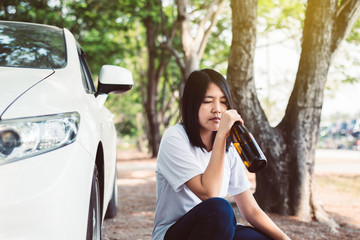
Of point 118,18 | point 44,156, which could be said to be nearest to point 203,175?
point 44,156

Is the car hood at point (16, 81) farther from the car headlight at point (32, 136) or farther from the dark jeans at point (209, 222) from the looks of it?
the dark jeans at point (209, 222)

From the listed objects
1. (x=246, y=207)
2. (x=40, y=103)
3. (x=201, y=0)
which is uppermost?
(x=201, y=0)

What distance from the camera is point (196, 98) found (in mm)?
2502

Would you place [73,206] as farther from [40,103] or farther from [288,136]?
[288,136]

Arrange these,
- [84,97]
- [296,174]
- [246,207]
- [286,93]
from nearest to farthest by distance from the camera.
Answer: [84,97] < [246,207] < [296,174] < [286,93]

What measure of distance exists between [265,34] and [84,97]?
43.7 ft

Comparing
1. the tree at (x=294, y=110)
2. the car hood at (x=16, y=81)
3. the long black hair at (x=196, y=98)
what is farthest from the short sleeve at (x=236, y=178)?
the tree at (x=294, y=110)

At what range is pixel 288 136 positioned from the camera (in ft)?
18.3

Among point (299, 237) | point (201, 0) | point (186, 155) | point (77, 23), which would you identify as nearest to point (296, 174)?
point (299, 237)

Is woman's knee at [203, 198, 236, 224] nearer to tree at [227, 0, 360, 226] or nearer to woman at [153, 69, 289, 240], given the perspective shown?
woman at [153, 69, 289, 240]

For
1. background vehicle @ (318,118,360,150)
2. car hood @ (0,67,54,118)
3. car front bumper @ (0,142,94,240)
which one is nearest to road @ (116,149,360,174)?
car hood @ (0,67,54,118)

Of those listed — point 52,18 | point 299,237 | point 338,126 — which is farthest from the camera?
Result: point 338,126

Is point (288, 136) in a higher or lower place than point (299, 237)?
higher

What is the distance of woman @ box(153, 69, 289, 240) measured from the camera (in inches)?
88.9
